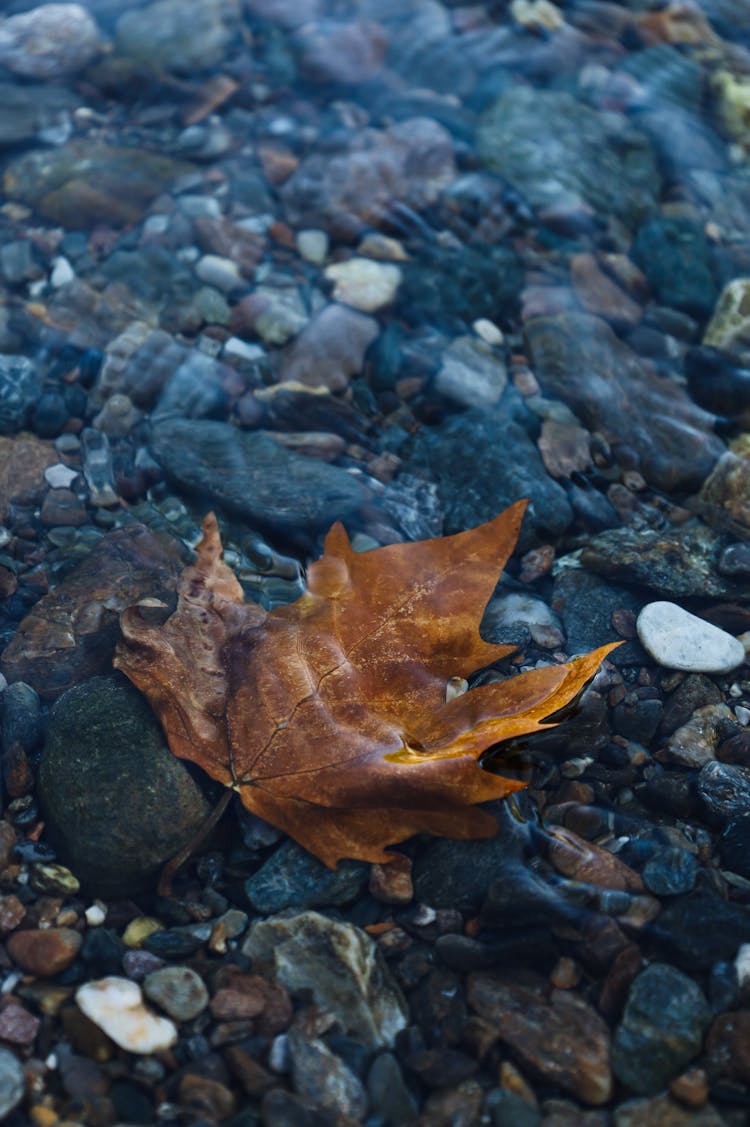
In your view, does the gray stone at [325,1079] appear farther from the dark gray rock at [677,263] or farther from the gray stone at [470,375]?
the dark gray rock at [677,263]

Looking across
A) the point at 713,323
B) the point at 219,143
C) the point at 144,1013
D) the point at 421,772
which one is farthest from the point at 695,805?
the point at 219,143

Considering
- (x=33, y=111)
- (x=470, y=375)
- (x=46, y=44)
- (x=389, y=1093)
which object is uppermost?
(x=46, y=44)

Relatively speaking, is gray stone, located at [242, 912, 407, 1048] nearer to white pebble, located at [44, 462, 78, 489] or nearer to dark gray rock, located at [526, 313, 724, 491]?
white pebble, located at [44, 462, 78, 489]

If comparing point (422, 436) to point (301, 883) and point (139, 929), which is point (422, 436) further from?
point (139, 929)

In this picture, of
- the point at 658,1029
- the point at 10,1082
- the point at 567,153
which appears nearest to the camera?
the point at 10,1082

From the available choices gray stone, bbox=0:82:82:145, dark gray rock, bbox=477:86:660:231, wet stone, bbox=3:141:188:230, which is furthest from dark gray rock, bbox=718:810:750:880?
gray stone, bbox=0:82:82:145

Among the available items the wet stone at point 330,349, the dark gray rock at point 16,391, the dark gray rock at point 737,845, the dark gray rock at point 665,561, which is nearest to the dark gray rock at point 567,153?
the wet stone at point 330,349

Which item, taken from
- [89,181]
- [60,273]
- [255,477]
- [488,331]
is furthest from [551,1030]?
[89,181]
